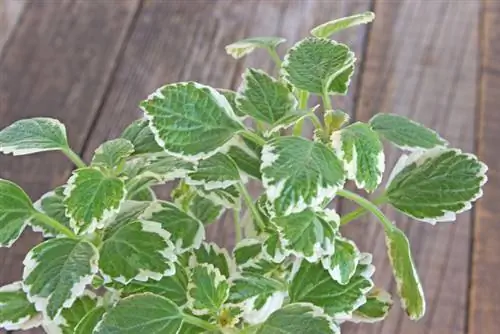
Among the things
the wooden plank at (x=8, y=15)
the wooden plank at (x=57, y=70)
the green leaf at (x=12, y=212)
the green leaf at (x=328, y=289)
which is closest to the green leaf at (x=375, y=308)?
the green leaf at (x=328, y=289)

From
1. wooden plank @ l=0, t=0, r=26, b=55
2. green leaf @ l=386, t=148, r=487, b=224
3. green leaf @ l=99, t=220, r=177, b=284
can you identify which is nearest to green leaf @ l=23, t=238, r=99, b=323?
green leaf @ l=99, t=220, r=177, b=284

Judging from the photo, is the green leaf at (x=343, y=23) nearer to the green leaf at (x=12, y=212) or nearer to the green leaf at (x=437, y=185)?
the green leaf at (x=437, y=185)

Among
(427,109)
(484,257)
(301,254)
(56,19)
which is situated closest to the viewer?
(301,254)

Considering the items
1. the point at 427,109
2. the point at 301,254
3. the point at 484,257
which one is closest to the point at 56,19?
the point at 427,109

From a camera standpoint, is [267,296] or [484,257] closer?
[267,296]

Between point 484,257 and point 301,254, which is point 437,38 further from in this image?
point 301,254

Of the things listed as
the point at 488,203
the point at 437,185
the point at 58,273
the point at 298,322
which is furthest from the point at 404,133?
the point at 488,203

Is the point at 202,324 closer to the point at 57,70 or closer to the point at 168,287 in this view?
the point at 168,287
